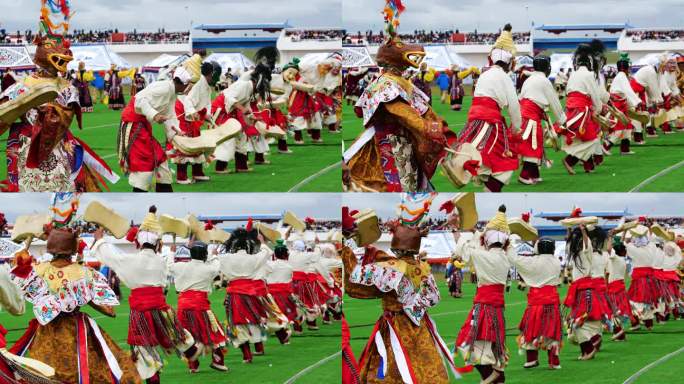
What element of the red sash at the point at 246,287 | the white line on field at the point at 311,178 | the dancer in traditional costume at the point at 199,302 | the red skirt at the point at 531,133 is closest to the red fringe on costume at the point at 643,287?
the red skirt at the point at 531,133

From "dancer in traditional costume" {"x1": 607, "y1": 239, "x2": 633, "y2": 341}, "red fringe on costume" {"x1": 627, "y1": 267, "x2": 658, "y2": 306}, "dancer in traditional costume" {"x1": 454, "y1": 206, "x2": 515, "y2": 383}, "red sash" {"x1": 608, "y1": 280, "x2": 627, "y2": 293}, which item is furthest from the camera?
"red fringe on costume" {"x1": 627, "y1": 267, "x2": 658, "y2": 306}

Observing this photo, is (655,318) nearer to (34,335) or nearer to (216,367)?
(216,367)

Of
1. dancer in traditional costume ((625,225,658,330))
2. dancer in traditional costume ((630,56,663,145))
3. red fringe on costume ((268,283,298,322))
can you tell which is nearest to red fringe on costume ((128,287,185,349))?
→ red fringe on costume ((268,283,298,322))

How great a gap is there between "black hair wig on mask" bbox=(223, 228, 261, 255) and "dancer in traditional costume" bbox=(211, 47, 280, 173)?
0.66 m

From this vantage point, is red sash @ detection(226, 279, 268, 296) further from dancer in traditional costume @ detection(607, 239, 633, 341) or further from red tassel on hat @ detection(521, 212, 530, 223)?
dancer in traditional costume @ detection(607, 239, 633, 341)

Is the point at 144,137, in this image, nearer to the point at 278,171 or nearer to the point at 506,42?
the point at 278,171

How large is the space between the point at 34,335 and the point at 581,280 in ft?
17.3

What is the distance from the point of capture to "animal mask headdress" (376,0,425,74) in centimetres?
831

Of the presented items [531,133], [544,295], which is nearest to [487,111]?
[531,133]

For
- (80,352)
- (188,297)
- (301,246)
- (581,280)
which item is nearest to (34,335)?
(80,352)

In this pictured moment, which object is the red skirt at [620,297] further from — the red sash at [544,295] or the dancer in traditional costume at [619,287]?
the red sash at [544,295]

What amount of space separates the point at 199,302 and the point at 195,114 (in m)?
1.61

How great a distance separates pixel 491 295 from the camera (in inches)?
418

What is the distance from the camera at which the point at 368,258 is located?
8836 millimetres
